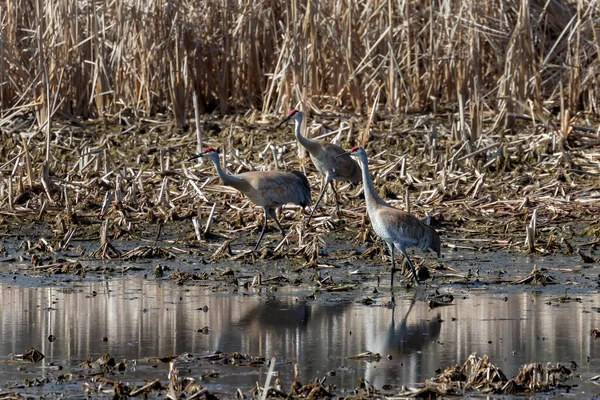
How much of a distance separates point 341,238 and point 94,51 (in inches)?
201

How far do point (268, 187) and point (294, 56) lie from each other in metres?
3.28

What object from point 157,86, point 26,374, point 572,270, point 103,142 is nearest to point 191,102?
point 157,86

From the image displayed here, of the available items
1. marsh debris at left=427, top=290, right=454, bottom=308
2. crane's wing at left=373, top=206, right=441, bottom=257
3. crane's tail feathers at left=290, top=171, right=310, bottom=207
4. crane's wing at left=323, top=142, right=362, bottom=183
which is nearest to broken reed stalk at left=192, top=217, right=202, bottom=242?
crane's tail feathers at left=290, top=171, right=310, bottom=207

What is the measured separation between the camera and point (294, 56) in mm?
12969

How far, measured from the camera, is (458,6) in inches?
526

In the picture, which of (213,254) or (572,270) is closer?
(572,270)

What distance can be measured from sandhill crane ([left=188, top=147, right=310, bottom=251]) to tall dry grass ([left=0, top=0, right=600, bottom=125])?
8.55 feet

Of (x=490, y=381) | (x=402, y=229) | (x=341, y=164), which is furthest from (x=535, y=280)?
(x=341, y=164)

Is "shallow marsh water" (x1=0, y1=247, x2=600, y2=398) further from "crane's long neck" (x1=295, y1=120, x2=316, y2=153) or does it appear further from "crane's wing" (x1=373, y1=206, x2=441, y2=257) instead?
"crane's long neck" (x1=295, y1=120, x2=316, y2=153)

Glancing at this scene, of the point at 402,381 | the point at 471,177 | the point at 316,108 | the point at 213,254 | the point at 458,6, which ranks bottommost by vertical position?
the point at 402,381

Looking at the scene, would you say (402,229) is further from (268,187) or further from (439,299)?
(268,187)

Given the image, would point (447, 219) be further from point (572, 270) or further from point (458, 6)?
point (458, 6)

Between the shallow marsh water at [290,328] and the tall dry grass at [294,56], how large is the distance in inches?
186

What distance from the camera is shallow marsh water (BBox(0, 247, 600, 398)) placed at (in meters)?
6.01
